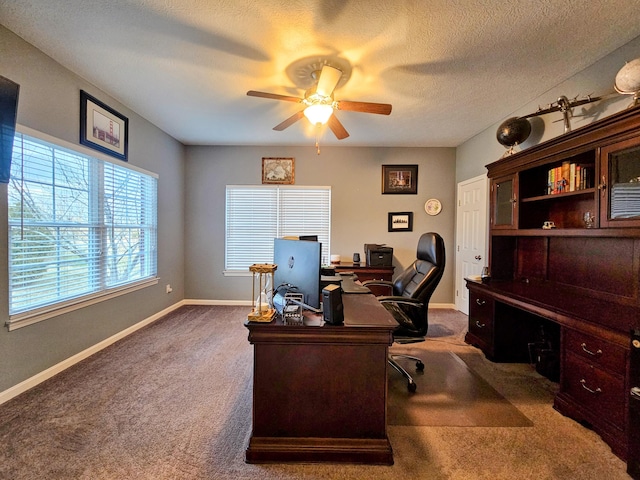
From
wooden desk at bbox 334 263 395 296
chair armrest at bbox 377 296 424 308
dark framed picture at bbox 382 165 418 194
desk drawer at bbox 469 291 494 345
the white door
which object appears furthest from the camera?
dark framed picture at bbox 382 165 418 194

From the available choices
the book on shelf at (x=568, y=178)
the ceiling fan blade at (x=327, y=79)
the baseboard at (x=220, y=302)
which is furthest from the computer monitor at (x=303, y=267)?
the baseboard at (x=220, y=302)

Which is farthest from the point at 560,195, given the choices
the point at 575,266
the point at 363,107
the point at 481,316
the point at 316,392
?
the point at 316,392

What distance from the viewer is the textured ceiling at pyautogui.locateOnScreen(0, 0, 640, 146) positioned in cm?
181

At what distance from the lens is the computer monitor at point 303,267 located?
5.31 ft

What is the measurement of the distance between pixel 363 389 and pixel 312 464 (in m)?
0.48

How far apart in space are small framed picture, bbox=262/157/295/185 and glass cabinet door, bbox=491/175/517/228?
2949mm

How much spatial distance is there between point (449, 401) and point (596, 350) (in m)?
0.98

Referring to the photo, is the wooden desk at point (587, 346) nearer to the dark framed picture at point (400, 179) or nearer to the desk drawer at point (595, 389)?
the desk drawer at point (595, 389)

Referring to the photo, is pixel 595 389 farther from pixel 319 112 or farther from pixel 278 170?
pixel 278 170

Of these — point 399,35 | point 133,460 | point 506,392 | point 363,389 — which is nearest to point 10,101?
point 133,460

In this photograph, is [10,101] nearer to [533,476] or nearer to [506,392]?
[533,476]

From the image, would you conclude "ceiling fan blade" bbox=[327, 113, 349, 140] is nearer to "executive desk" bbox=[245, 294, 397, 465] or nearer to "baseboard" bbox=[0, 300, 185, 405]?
"executive desk" bbox=[245, 294, 397, 465]

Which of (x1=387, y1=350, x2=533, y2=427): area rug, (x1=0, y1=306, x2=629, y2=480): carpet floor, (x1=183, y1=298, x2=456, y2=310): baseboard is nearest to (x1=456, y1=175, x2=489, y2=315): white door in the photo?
(x1=183, y1=298, x2=456, y2=310): baseboard

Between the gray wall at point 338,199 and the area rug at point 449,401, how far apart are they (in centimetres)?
243
